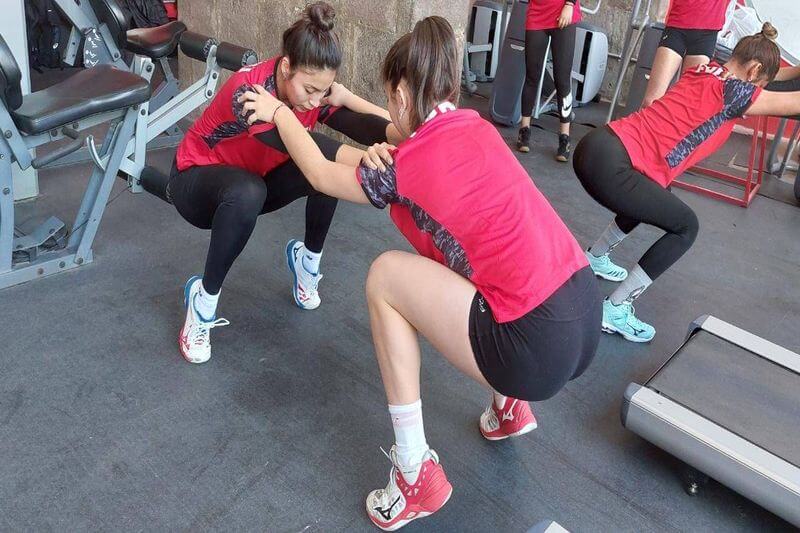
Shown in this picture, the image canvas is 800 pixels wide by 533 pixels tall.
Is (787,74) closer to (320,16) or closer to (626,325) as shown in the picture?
A: (626,325)

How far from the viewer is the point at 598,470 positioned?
5.74 feet

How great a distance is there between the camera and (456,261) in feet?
4.41

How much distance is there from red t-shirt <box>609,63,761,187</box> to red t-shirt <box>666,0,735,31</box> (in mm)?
1401

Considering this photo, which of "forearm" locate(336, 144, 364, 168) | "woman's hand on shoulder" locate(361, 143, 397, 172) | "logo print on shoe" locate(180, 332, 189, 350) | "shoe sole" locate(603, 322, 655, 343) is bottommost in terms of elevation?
"shoe sole" locate(603, 322, 655, 343)

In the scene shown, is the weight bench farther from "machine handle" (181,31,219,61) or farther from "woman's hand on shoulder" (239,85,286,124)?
"woman's hand on shoulder" (239,85,286,124)

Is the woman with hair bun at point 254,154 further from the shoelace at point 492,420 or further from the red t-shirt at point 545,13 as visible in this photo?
the red t-shirt at point 545,13

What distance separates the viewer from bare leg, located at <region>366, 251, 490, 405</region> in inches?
53.2

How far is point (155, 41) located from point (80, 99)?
932mm

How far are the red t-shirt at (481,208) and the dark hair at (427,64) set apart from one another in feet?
0.12

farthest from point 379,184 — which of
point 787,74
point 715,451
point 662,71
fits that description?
point 662,71

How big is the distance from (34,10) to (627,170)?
4.20 metres

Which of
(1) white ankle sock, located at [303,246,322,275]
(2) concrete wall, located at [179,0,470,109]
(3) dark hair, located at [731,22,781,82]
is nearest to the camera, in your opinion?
(3) dark hair, located at [731,22,781,82]

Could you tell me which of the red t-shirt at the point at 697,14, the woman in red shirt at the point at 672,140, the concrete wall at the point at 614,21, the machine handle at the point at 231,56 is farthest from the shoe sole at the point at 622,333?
the concrete wall at the point at 614,21

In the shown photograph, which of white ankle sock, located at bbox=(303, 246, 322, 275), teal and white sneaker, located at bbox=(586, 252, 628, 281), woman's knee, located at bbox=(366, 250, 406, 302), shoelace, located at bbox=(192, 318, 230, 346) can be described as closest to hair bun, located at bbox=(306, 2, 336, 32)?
woman's knee, located at bbox=(366, 250, 406, 302)
